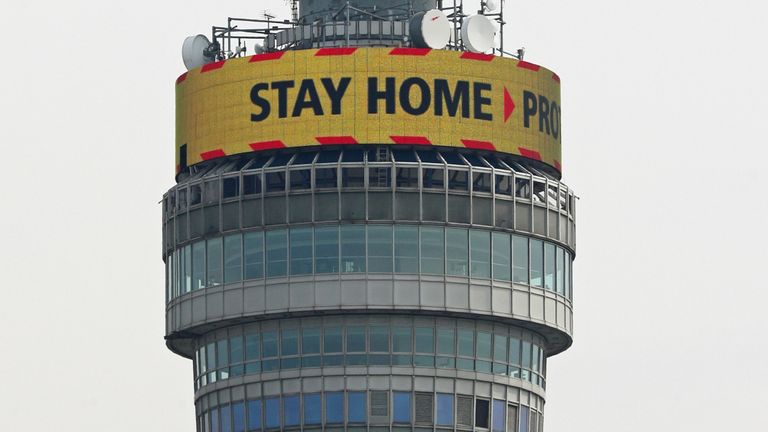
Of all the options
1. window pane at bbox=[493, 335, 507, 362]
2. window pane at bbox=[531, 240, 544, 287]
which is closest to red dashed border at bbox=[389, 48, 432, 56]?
window pane at bbox=[531, 240, 544, 287]

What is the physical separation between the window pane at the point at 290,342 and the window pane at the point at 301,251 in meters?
3.67

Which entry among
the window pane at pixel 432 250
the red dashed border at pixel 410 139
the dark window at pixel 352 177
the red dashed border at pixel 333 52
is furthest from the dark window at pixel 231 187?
the window pane at pixel 432 250

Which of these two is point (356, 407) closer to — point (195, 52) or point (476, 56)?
point (476, 56)

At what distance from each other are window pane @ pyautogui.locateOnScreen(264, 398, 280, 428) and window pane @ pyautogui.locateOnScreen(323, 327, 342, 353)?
4.39m

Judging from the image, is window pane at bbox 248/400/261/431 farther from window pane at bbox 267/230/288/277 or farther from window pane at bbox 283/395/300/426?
window pane at bbox 267/230/288/277

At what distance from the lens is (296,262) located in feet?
617

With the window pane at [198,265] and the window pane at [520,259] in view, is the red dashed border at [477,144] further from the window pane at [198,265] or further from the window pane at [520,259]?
the window pane at [198,265]

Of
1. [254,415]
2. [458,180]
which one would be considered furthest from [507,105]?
[254,415]

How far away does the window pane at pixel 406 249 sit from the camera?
187625 mm

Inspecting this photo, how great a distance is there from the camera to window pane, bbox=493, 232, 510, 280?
622 ft

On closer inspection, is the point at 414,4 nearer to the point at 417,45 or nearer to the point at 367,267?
the point at 417,45

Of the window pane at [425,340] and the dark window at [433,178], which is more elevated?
the dark window at [433,178]

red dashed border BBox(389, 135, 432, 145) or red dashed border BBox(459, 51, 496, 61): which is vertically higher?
red dashed border BBox(459, 51, 496, 61)

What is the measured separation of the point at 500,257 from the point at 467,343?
5.46 meters
